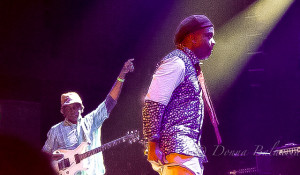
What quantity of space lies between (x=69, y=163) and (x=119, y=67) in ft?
9.41

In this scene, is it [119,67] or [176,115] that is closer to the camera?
[176,115]

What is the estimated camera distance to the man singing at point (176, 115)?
2.06 metres

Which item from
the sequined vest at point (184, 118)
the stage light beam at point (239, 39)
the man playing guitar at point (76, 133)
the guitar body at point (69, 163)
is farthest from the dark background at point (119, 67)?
the sequined vest at point (184, 118)

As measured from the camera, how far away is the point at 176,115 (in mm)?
2174

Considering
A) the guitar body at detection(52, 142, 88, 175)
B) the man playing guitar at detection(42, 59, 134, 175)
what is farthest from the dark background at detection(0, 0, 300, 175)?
the guitar body at detection(52, 142, 88, 175)

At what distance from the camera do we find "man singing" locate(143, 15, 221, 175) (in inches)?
81.3

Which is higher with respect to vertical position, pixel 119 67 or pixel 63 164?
pixel 119 67

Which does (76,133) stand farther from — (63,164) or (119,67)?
(119,67)

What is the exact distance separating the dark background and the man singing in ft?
12.6

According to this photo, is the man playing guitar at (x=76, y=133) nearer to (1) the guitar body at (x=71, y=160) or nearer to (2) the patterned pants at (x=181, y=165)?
(1) the guitar body at (x=71, y=160)

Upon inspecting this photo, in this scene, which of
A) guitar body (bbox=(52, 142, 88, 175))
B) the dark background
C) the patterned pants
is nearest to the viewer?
the patterned pants

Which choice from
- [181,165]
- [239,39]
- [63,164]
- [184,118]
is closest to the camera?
[181,165]

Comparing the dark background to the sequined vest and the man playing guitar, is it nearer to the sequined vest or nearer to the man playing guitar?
the man playing guitar

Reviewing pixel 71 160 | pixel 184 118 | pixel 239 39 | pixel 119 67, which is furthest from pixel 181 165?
pixel 239 39
